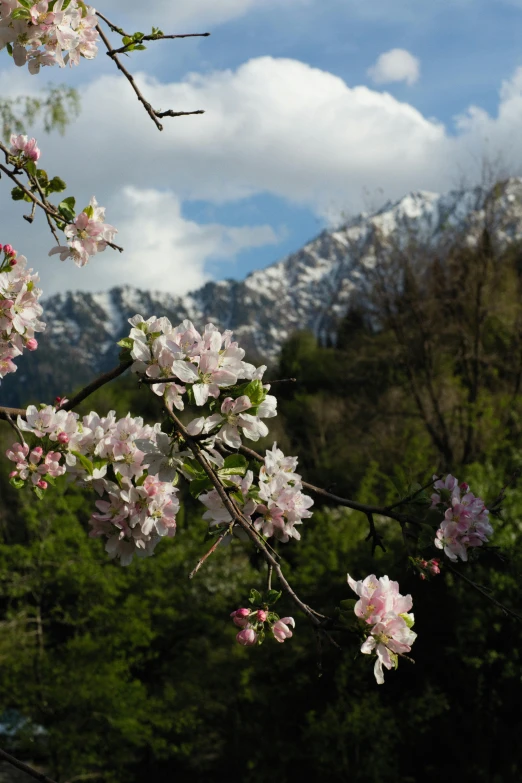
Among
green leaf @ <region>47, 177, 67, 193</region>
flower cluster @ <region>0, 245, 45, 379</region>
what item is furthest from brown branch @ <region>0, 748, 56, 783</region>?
green leaf @ <region>47, 177, 67, 193</region>

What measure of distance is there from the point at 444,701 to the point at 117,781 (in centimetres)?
788

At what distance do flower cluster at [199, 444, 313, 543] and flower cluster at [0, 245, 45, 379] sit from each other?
2.42 ft

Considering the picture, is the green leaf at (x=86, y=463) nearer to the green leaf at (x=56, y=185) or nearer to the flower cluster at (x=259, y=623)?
the flower cluster at (x=259, y=623)

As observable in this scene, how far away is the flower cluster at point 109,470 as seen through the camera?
6.56 ft

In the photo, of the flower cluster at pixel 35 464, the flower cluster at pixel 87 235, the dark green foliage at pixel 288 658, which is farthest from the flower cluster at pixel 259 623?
the dark green foliage at pixel 288 658

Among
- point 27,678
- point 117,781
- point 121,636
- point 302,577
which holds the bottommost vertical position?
point 117,781

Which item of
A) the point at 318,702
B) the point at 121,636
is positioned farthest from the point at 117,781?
the point at 318,702

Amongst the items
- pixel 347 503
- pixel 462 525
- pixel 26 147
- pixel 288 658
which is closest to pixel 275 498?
pixel 347 503

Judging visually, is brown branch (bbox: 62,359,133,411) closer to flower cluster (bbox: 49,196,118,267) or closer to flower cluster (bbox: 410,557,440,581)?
flower cluster (bbox: 49,196,118,267)

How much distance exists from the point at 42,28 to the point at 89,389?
1007 millimetres

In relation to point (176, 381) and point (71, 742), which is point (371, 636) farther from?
point (71, 742)

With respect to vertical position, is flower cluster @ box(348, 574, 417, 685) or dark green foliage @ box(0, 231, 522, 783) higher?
dark green foliage @ box(0, 231, 522, 783)

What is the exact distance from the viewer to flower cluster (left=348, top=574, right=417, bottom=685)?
1654mm

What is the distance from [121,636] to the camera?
1722 cm
